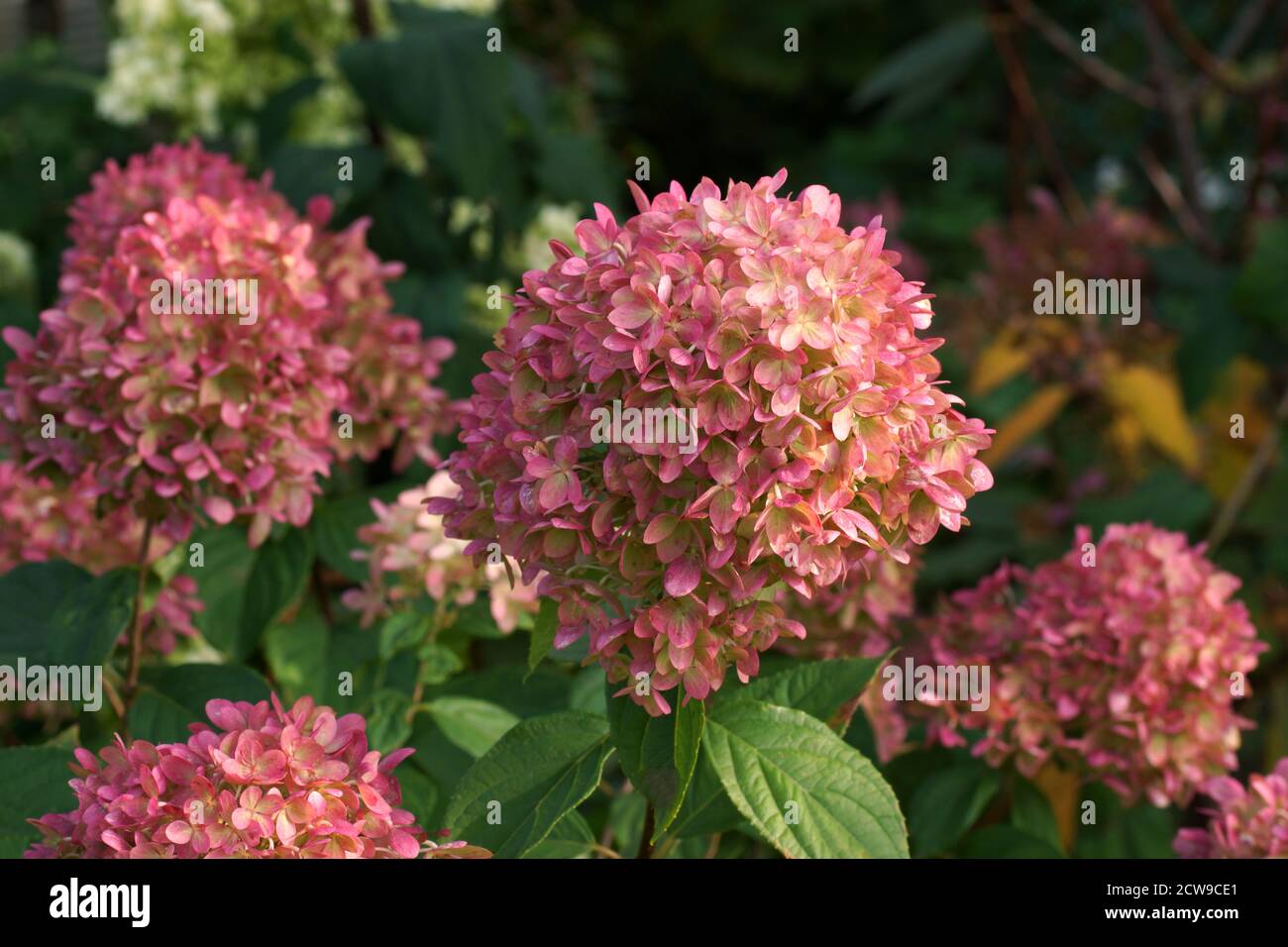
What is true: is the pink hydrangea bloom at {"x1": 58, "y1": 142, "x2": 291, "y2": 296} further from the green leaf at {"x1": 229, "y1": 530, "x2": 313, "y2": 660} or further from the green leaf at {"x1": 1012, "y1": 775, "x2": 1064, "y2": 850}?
the green leaf at {"x1": 1012, "y1": 775, "x2": 1064, "y2": 850}

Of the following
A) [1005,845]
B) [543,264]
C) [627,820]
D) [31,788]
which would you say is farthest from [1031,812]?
[543,264]

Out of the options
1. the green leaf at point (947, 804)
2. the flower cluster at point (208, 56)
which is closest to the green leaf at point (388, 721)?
the green leaf at point (947, 804)

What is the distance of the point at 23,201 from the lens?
253 centimetres

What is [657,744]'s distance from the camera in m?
0.86

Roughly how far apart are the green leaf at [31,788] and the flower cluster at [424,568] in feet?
0.98

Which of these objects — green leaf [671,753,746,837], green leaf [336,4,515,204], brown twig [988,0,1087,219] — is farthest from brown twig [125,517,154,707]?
brown twig [988,0,1087,219]

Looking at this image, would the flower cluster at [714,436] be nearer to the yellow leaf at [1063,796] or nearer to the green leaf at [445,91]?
the yellow leaf at [1063,796]

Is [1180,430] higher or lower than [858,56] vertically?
lower

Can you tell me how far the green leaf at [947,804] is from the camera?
1.12 meters

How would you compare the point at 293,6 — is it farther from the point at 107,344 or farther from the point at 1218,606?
the point at 1218,606

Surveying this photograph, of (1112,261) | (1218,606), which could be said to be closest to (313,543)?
(1218,606)

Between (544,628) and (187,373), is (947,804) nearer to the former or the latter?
(544,628)

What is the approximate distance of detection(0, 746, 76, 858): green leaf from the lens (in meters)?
0.97
